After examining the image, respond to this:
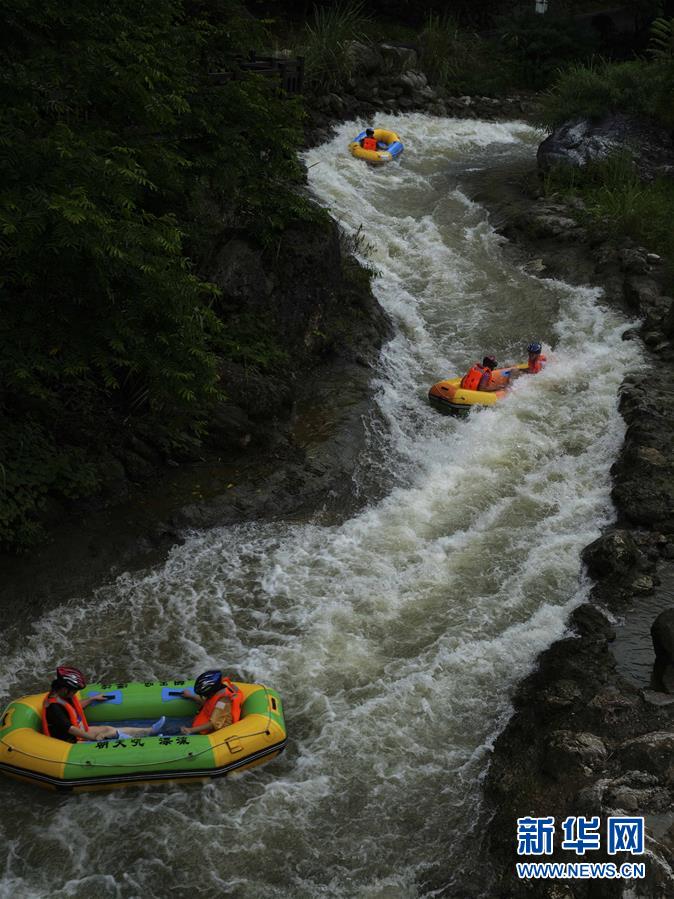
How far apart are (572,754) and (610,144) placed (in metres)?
15.3

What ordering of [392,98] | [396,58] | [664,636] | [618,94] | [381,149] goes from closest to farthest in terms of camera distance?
[664,636] < [618,94] < [381,149] < [392,98] < [396,58]

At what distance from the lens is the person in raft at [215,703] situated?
7.57 m

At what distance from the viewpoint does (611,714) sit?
7500 mm

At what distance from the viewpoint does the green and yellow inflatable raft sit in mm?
7055

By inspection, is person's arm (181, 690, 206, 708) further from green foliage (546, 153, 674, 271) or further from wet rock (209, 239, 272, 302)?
green foliage (546, 153, 674, 271)

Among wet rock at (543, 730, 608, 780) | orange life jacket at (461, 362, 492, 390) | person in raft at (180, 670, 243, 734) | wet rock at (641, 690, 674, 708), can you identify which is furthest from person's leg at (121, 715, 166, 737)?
orange life jacket at (461, 362, 492, 390)

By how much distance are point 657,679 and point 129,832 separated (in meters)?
4.68

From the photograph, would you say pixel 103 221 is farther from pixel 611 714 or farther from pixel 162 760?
pixel 611 714

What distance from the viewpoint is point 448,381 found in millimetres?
12695

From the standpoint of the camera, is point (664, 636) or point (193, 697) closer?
point (193, 697)

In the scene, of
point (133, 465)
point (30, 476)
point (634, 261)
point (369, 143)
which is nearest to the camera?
point (30, 476)

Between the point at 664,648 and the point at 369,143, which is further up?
the point at 664,648

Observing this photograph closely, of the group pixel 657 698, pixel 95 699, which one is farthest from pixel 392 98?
pixel 95 699

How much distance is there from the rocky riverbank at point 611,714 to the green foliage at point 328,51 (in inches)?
507
